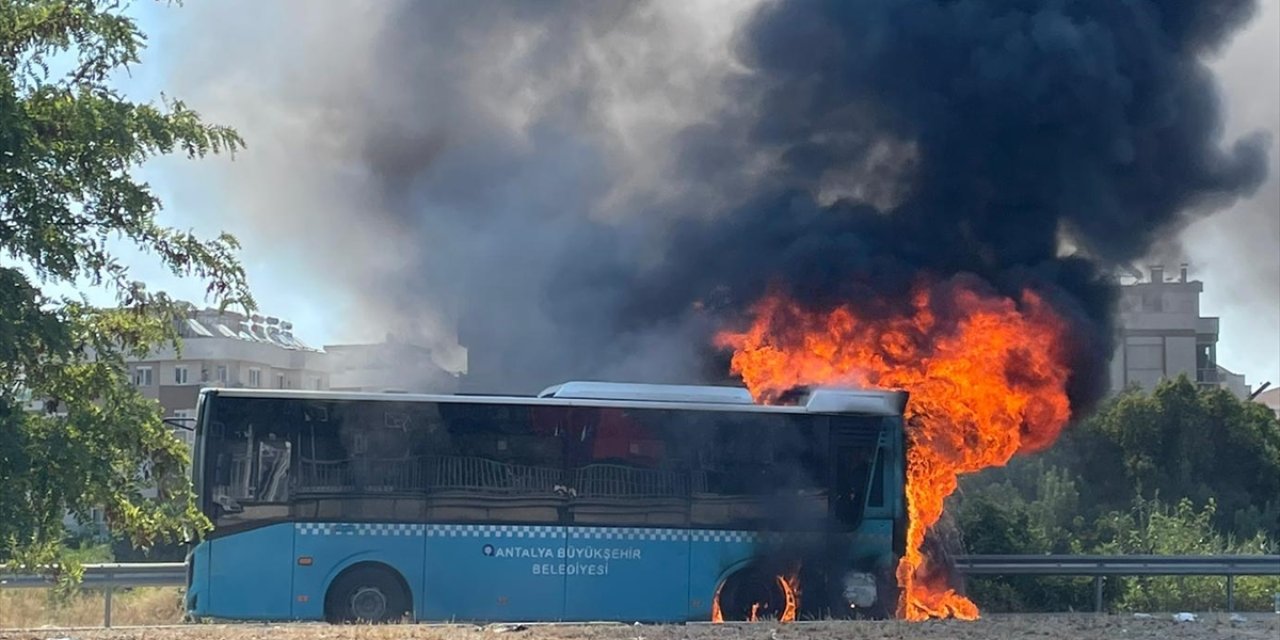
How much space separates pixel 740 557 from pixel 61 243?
8664 millimetres

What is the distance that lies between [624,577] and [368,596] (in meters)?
2.82

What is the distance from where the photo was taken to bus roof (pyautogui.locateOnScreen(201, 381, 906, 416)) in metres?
14.6

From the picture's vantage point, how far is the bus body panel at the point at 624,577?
14.5 metres

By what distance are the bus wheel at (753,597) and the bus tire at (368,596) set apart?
11.6 feet

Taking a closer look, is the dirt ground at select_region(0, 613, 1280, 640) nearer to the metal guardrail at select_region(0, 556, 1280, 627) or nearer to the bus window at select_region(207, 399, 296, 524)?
the bus window at select_region(207, 399, 296, 524)

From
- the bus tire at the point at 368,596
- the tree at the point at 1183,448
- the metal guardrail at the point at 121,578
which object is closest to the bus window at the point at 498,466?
the bus tire at the point at 368,596

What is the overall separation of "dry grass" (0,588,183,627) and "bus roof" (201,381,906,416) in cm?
430

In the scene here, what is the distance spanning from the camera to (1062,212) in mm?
19031

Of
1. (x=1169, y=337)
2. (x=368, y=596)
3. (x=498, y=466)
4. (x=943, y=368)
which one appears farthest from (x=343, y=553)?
(x=1169, y=337)

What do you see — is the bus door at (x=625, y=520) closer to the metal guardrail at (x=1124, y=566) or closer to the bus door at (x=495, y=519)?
the bus door at (x=495, y=519)

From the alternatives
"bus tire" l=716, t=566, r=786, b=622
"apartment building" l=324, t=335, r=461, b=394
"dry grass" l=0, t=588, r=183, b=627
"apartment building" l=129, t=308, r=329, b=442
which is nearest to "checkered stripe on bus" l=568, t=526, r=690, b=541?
"bus tire" l=716, t=566, r=786, b=622

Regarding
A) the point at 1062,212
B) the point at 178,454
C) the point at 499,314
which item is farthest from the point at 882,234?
the point at 178,454

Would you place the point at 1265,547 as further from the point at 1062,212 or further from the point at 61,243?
the point at 61,243

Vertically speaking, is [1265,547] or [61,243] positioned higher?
[61,243]
